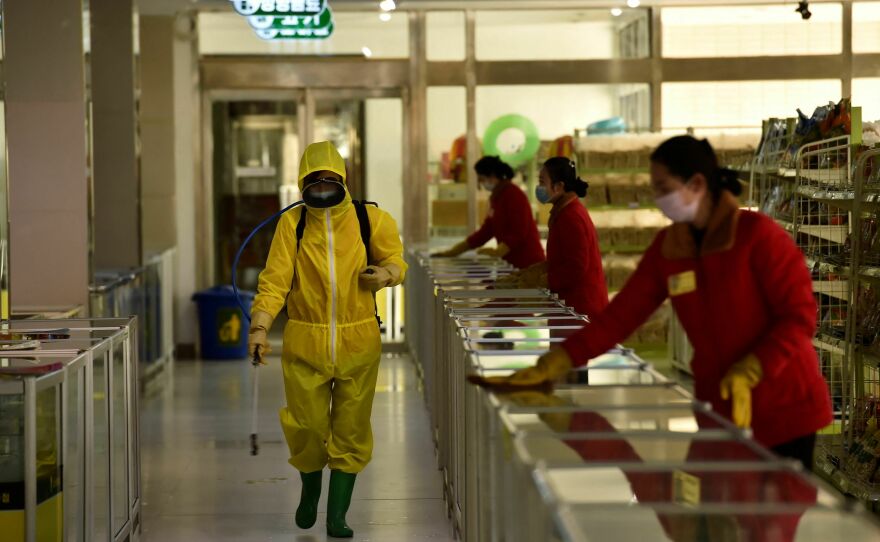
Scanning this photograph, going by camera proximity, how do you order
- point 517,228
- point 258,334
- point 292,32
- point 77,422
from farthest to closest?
point 292,32 < point 517,228 < point 258,334 < point 77,422

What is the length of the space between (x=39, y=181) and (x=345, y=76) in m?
5.33

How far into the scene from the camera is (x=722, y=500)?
89.5 inches

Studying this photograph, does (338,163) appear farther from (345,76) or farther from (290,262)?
(345,76)

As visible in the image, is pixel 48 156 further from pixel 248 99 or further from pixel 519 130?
pixel 519 130

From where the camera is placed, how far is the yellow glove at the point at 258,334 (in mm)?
4879

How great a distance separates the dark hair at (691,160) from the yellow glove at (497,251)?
5220 mm

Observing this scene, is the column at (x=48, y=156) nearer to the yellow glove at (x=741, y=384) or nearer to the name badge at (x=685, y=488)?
the yellow glove at (x=741, y=384)

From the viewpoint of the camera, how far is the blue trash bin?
37.3 ft

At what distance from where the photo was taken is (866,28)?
11586mm

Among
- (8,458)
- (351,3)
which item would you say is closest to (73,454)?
(8,458)

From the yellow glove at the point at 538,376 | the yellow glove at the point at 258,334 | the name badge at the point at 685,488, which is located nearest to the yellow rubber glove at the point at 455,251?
the yellow glove at the point at 258,334

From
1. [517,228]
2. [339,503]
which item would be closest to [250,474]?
[339,503]

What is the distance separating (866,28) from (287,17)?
5766mm

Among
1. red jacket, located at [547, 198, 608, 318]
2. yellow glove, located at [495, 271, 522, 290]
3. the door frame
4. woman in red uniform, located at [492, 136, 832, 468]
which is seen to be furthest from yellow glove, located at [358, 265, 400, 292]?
the door frame
